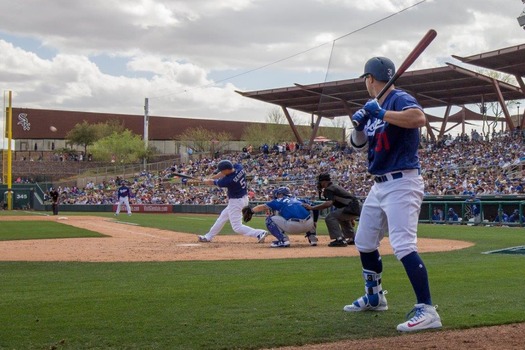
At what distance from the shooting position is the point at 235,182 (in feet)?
47.0

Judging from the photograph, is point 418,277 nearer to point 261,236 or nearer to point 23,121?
point 261,236

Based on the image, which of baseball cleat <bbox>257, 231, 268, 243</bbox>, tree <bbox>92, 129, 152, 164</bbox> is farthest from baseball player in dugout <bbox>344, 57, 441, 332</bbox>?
tree <bbox>92, 129, 152, 164</bbox>

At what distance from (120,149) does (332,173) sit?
45084 mm

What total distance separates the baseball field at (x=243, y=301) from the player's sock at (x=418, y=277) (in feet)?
0.93

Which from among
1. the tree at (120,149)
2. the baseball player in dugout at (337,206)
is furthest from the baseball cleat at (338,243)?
the tree at (120,149)

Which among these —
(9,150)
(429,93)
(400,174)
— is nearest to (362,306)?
(400,174)

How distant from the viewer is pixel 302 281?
7.79 metres

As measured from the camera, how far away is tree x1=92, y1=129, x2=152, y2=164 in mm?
72625

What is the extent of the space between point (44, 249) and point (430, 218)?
1688cm

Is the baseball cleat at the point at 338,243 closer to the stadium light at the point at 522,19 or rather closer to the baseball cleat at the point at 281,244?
the baseball cleat at the point at 281,244

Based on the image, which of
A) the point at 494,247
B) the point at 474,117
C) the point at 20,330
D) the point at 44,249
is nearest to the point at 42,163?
the point at 474,117

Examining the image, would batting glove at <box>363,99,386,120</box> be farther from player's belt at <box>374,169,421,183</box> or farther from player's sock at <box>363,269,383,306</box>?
player's sock at <box>363,269,383,306</box>

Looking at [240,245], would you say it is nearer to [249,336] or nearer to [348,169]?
[249,336]

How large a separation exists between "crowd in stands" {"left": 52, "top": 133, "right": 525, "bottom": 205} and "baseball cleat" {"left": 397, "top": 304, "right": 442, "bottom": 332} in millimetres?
12316
